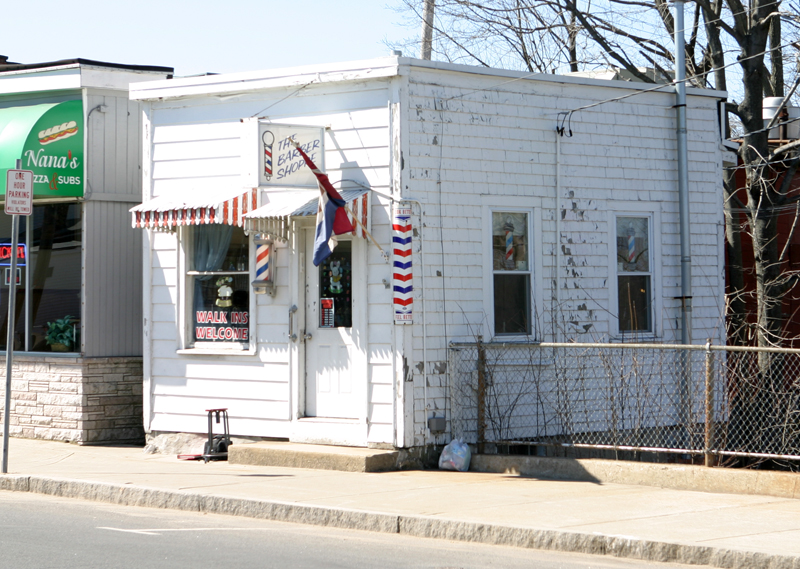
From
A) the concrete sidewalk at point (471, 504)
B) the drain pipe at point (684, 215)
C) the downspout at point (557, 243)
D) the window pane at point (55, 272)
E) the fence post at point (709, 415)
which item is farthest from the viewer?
the window pane at point (55, 272)

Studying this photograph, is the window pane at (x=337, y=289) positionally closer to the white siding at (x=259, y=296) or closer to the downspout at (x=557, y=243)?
the white siding at (x=259, y=296)

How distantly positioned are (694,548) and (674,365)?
19.2 feet

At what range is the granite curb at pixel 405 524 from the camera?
24.5 feet

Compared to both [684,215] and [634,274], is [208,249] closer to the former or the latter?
[634,274]

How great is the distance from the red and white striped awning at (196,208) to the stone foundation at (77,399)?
2.43 m

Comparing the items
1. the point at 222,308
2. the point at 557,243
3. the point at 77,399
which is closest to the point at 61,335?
the point at 77,399

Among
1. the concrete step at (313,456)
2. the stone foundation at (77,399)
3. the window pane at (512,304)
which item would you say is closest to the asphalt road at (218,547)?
the concrete step at (313,456)

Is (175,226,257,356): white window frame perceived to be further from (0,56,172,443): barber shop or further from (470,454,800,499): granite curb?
(470,454,800,499): granite curb

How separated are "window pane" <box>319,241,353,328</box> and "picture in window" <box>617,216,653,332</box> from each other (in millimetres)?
3568

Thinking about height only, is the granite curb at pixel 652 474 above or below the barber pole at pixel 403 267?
below

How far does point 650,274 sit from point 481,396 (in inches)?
123

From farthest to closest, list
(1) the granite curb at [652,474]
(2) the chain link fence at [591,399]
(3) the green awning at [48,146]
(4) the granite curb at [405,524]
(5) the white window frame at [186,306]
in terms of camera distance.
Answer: (3) the green awning at [48,146] → (5) the white window frame at [186,306] → (2) the chain link fence at [591,399] → (1) the granite curb at [652,474] → (4) the granite curb at [405,524]

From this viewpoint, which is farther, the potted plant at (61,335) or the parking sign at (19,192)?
the potted plant at (61,335)

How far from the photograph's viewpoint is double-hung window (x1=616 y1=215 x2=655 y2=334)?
13.3 metres
